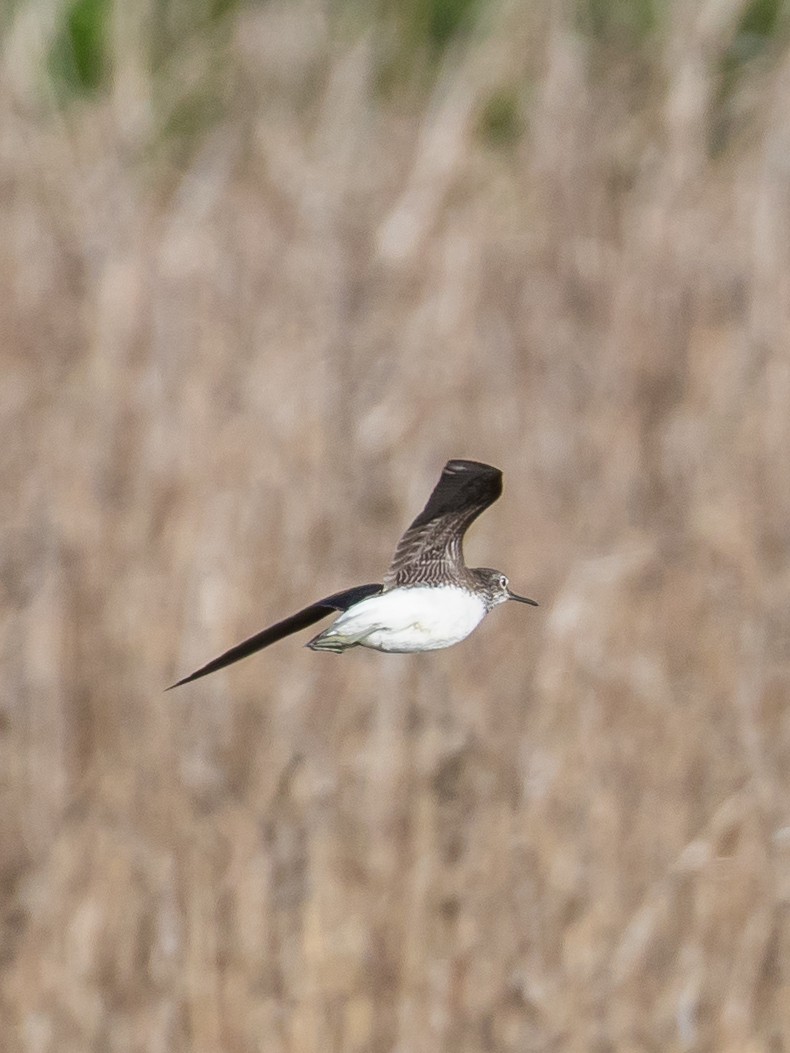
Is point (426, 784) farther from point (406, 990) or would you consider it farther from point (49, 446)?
point (49, 446)

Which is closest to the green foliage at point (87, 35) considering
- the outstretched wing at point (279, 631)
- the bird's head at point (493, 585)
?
the bird's head at point (493, 585)

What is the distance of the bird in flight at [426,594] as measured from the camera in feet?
4.19

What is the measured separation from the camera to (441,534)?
1.38 meters

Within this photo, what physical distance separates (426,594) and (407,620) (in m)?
0.04

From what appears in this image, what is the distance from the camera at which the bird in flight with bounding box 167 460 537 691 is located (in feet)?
4.19

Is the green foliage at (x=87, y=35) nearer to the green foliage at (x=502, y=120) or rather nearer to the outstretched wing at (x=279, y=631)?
the green foliage at (x=502, y=120)

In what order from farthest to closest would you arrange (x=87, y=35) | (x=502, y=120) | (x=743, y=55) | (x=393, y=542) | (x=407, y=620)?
(x=87, y=35)
(x=502, y=120)
(x=743, y=55)
(x=393, y=542)
(x=407, y=620)

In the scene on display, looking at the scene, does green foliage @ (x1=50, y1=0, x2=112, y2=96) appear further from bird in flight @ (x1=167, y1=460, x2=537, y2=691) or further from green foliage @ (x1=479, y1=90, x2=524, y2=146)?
bird in flight @ (x1=167, y1=460, x2=537, y2=691)

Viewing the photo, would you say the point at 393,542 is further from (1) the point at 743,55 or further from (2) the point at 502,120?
(2) the point at 502,120

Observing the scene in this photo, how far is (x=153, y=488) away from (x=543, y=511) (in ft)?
2.08

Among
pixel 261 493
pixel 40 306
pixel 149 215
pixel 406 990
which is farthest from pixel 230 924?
pixel 149 215

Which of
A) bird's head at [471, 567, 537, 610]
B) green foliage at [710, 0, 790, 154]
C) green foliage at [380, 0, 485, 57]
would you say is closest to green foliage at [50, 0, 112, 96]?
green foliage at [380, 0, 485, 57]

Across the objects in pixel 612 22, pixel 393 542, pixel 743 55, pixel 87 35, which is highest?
pixel 87 35

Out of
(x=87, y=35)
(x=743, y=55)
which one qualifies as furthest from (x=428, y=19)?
(x=87, y=35)
